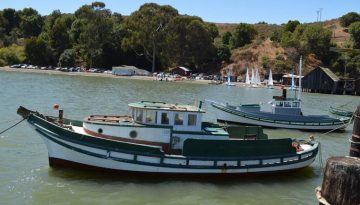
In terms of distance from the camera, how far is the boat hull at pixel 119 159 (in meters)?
21.9

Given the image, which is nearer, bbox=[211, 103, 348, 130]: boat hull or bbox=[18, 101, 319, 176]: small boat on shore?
bbox=[18, 101, 319, 176]: small boat on shore

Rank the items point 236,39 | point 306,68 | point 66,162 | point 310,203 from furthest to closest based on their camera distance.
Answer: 1. point 236,39
2. point 306,68
3. point 66,162
4. point 310,203

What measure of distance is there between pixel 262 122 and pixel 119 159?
24.5m

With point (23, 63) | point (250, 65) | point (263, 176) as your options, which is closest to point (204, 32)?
point (250, 65)

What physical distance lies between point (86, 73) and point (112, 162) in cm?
12044

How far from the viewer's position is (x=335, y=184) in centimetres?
1031

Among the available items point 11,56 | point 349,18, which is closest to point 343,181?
point 11,56

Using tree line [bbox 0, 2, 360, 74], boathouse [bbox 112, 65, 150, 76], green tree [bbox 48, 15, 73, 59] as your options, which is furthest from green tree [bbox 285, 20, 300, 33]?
→ green tree [bbox 48, 15, 73, 59]

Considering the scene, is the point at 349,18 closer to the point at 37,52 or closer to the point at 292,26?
the point at 292,26

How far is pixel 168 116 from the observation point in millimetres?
23250

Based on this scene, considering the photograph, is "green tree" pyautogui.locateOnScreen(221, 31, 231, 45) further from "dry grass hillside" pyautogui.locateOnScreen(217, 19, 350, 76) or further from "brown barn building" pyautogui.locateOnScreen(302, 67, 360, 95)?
"brown barn building" pyautogui.locateOnScreen(302, 67, 360, 95)

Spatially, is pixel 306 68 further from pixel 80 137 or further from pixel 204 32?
pixel 80 137

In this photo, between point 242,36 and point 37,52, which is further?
point 242,36

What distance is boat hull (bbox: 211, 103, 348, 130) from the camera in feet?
143
